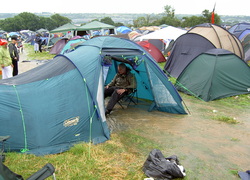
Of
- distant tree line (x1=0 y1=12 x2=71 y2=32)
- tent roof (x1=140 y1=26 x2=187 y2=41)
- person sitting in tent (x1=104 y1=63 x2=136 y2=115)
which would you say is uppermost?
tent roof (x1=140 y1=26 x2=187 y2=41)

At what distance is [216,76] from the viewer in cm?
805

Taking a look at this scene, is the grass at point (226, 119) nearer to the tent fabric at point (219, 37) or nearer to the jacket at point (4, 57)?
the tent fabric at point (219, 37)

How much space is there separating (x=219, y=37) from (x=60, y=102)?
28.1 feet

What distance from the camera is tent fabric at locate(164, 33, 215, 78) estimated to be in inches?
420

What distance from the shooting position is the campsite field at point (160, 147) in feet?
12.8

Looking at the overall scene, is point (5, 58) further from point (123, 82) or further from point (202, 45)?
point (202, 45)

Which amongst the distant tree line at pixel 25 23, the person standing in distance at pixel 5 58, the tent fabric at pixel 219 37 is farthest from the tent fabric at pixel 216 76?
the distant tree line at pixel 25 23

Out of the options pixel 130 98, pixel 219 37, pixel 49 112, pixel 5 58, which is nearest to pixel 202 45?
pixel 219 37

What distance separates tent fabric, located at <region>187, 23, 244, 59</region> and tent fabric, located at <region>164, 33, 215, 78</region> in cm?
35

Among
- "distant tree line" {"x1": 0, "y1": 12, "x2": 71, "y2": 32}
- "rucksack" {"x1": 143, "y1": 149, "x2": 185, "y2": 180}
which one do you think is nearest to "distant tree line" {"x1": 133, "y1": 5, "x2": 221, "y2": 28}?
"distant tree line" {"x1": 0, "y1": 12, "x2": 71, "y2": 32}

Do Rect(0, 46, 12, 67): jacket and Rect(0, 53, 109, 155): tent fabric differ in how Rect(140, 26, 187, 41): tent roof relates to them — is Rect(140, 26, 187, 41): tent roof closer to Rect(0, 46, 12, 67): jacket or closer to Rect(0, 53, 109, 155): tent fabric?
Rect(0, 46, 12, 67): jacket

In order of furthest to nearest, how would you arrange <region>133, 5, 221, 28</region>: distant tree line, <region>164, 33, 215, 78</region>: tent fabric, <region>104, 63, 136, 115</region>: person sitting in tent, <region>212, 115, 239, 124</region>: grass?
1. <region>133, 5, 221, 28</region>: distant tree line
2. <region>164, 33, 215, 78</region>: tent fabric
3. <region>104, 63, 136, 115</region>: person sitting in tent
4. <region>212, 115, 239, 124</region>: grass

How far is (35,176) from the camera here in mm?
2721

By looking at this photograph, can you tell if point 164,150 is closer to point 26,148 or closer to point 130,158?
point 130,158
